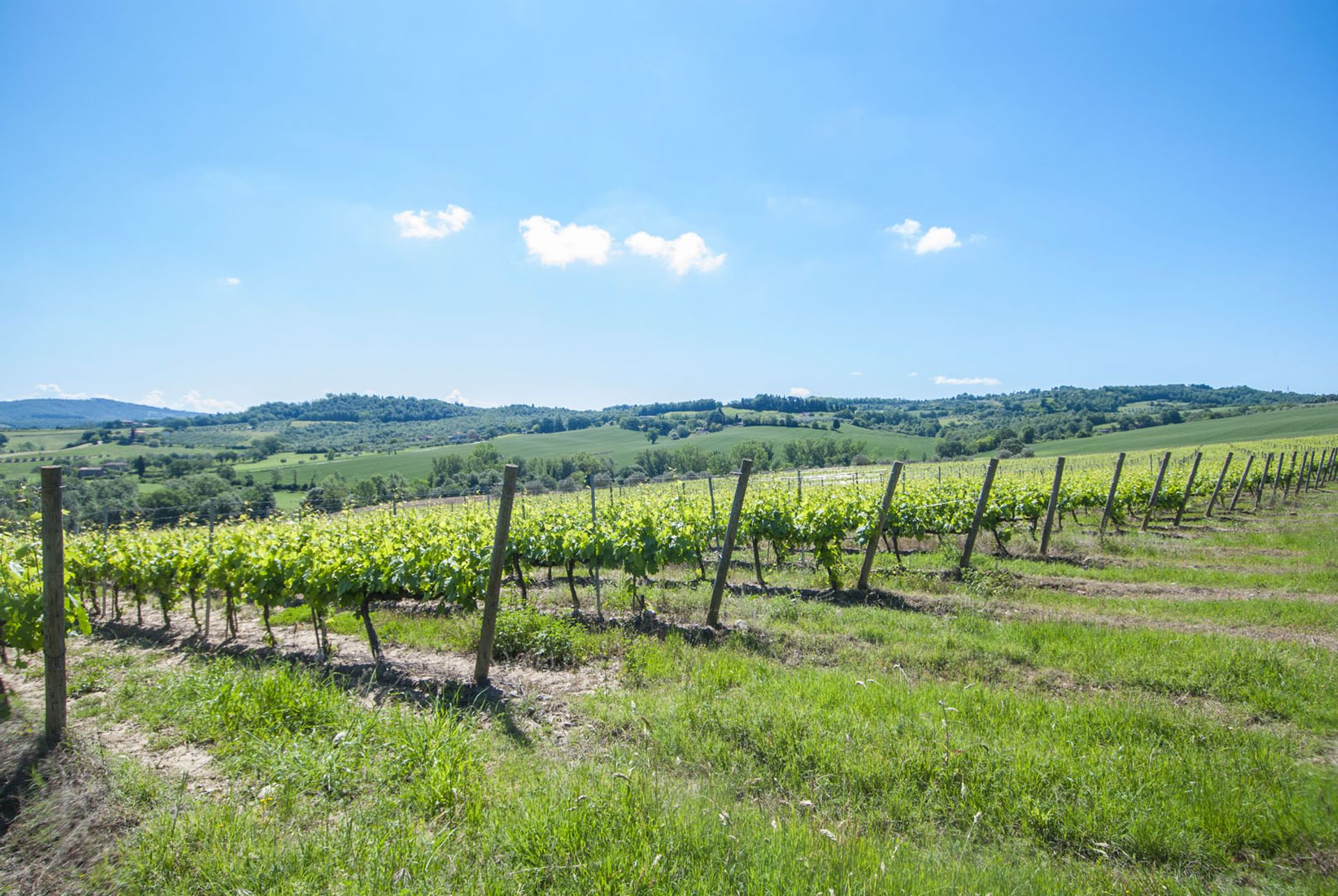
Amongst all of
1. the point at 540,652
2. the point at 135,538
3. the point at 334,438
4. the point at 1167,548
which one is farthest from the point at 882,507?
the point at 334,438

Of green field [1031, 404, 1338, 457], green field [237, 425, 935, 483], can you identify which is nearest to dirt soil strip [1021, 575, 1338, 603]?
green field [1031, 404, 1338, 457]

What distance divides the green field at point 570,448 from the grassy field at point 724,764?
7101 cm

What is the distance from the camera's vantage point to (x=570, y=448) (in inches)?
3794

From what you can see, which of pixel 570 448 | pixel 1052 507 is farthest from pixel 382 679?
pixel 570 448

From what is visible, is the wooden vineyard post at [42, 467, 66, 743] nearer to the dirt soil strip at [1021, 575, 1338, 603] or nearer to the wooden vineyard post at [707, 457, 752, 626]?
the wooden vineyard post at [707, 457, 752, 626]

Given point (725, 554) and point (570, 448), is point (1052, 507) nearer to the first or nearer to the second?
point (725, 554)

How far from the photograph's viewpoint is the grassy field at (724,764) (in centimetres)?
289

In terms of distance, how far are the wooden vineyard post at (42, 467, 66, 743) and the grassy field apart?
0.42 meters

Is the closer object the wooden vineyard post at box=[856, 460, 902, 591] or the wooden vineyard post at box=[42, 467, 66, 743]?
the wooden vineyard post at box=[42, 467, 66, 743]

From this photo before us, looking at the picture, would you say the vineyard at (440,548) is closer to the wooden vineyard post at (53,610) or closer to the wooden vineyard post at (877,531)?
the wooden vineyard post at (877,531)

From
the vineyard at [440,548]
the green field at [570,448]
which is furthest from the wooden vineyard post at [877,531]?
the green field at [570,448]

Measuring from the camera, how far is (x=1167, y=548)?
1270 cm

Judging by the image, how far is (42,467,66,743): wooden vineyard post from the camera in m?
4.32

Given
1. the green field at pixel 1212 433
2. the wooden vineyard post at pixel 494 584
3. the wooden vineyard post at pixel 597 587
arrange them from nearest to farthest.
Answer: the wooden vineyard post at pixel 494 584 → the wooden vineyard post at pixel 597 587 → the green field at pixel 1212 433
